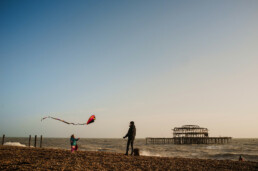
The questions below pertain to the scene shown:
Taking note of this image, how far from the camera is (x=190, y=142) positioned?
66.9 m

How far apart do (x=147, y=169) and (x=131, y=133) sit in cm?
463

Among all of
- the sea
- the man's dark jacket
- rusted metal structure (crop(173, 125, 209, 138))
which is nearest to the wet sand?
the man's dark jacket

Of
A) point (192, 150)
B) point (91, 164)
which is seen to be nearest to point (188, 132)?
point (192, 150)

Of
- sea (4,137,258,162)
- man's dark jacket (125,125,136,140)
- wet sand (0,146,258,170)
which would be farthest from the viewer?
sea (4,137,258,162)

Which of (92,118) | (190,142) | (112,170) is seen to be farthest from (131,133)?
(190,142)

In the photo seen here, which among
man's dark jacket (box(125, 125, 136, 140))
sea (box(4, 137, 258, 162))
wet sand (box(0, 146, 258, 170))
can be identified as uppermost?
man's dark jacket (box(125, 125, 136, 140))

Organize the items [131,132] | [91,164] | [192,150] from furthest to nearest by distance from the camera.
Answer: [192,150] → [131,132] → [91,164]

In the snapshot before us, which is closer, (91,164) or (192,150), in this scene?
(91,164)

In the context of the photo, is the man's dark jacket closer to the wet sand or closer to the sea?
the wet sand

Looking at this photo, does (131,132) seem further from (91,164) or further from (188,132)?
(188,132)

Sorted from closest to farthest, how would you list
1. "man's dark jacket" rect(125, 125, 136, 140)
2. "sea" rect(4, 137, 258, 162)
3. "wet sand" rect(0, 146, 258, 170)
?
"wet sand" rect(0, 146, 258, 170) → "man's dark jacket" rect(125, 125, 136, 140) → "sea" rect(4, 137, 258, 162)

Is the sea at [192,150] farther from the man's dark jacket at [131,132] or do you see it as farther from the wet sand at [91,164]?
the wet sand at [91,164]

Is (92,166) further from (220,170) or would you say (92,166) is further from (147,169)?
(220,170)

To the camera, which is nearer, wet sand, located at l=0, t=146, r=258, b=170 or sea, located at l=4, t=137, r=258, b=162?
wet sand, located at l=0, t=146, r=258, b=170
